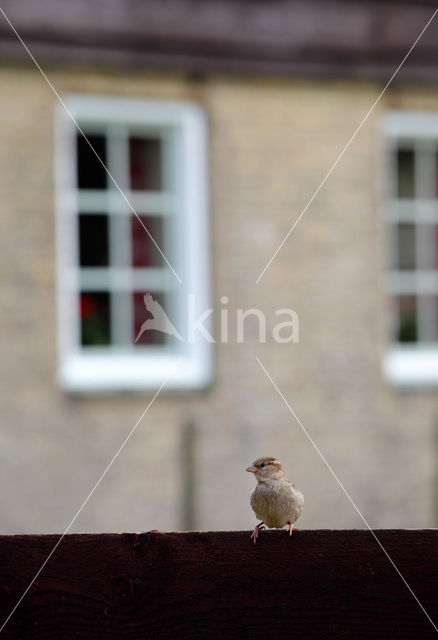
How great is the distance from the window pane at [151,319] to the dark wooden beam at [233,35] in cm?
138

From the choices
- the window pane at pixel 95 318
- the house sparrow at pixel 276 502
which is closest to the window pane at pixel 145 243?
the window pane at pixel 95 318

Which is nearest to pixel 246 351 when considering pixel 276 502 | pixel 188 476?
pixel 188 476

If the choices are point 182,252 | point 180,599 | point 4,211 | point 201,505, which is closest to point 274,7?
point 182,252

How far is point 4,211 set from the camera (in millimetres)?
5660

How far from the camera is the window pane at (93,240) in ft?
19.7

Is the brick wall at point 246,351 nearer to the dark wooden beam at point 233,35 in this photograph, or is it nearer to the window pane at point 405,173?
the dark wooden beam at point 233,35

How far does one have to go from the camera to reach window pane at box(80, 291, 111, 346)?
236 inches

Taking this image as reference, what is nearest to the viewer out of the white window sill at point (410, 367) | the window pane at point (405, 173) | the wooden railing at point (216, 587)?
the wooden railing at point (216, 587)

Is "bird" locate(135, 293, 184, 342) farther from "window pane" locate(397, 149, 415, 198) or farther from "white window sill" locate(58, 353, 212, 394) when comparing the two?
"window pane" locate(397, 149, 415, 198)

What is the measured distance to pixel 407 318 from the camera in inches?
263

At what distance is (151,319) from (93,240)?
0.59m

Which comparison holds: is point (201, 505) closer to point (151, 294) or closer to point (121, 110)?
point (151, 294)

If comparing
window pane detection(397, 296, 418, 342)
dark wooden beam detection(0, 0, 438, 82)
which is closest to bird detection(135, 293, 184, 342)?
dark wooden beam detection(0, 0, 438, 82)

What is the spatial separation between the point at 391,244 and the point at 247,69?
146 centimetres
